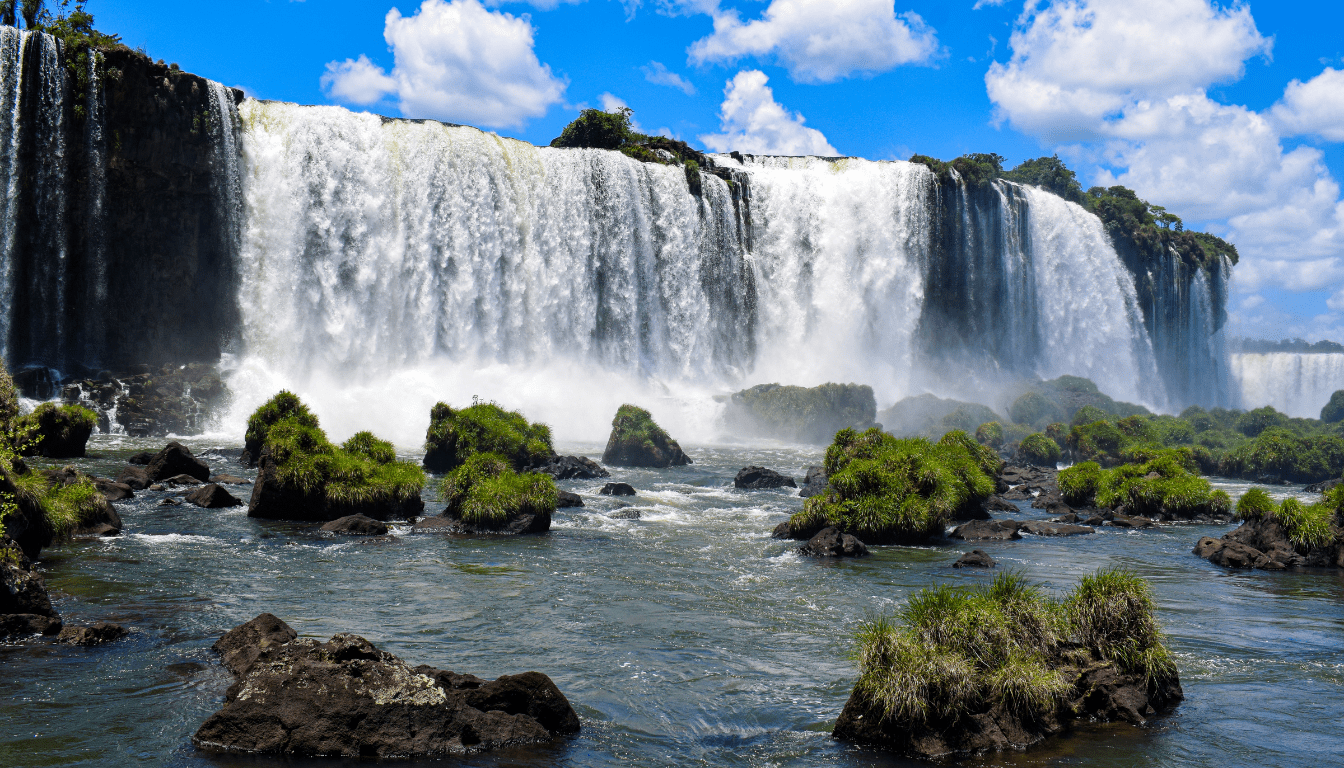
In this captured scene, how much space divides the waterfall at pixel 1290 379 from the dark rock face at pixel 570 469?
2939 inches

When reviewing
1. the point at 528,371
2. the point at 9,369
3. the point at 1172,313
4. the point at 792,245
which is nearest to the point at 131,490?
the point at 9,369

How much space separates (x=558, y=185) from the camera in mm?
51125

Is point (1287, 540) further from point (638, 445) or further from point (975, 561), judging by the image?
point (638, 445)

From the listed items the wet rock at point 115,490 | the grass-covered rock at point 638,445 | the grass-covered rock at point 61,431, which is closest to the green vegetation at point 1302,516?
the grass-covered rock at point 638,445

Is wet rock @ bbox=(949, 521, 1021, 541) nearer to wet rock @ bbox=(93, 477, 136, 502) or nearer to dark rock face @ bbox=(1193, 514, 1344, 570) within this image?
dark rock face @ bbox=(1193, 514, 1344, 570)

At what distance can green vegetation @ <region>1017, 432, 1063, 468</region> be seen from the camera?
137 ft

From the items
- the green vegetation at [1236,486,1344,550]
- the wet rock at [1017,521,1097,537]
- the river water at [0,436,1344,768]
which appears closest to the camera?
the river water at [0,436,1344,768]

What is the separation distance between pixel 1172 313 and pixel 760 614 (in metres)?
82.3

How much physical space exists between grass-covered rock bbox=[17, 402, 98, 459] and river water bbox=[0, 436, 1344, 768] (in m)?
7.57

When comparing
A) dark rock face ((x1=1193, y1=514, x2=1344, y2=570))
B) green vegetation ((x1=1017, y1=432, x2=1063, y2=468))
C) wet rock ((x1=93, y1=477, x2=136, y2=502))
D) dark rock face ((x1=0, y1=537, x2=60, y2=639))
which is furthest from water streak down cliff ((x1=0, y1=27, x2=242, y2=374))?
dark rock face ((x1=1193, y1=514, x2=1344, y2=570))

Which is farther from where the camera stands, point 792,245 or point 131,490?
point 792,245

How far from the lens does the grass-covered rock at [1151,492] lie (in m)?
25.9

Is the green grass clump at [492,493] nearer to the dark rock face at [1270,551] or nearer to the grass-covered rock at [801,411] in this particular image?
the dark rock face at [1270,551]

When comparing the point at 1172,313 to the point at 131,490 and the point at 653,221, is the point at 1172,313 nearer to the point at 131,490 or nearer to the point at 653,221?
the point at 653,221
